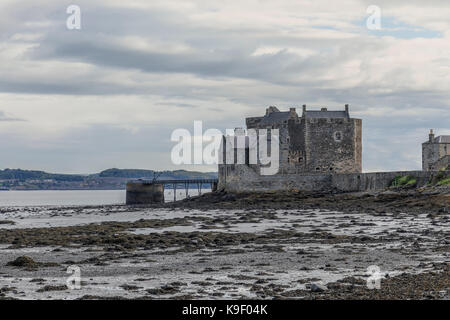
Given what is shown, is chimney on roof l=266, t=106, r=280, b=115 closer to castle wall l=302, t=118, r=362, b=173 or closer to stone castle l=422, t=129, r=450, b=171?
castle wall l=302, t=118, r=362, b=173

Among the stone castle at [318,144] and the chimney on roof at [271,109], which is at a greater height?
the chimney on roof at [271,109]

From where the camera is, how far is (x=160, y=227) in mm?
27266

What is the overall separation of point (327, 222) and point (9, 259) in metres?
13.7

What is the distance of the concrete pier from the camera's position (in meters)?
58.4

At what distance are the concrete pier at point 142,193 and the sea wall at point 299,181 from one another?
28.2 ft

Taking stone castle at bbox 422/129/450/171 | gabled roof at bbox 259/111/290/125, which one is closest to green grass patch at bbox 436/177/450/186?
gabled roof at bbox 259/111/290/125

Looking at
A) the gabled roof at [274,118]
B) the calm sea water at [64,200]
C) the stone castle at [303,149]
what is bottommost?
the calm sea water at [64,200]

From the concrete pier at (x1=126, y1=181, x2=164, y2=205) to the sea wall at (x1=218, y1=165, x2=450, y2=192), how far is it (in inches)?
338

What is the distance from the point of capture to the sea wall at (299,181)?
41.7m

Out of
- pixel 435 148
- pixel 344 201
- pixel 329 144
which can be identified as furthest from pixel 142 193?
pixel 435 148

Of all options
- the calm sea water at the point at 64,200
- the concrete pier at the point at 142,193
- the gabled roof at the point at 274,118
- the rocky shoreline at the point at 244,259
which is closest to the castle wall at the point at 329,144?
the gabled roof at the point at 274,118

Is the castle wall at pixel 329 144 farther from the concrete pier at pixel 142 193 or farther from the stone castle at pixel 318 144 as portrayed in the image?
the concrete pier at pixel 142 193
